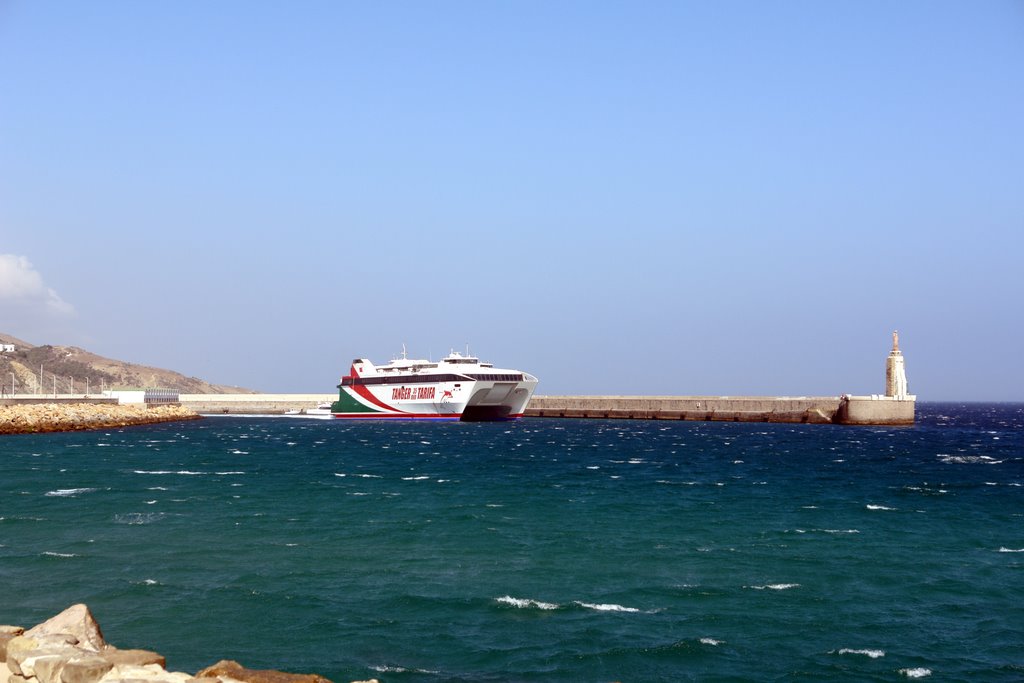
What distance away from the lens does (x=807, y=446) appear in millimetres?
65688

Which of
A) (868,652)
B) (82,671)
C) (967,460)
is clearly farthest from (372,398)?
(82,671)

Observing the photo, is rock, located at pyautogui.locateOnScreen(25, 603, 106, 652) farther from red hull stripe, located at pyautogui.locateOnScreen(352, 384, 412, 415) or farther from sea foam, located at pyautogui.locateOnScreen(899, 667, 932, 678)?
red hull stripe, located at pyautogui.locateOnScreen(352, 384, 412, 415)

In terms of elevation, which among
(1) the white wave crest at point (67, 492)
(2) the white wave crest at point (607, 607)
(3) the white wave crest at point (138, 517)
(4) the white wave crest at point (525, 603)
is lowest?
(2) the white wave crest at point (607, 607)

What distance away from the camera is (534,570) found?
21.8 meters

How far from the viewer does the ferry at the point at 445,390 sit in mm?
100000

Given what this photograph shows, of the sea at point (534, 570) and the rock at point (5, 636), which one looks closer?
the rock at point (5, 636)

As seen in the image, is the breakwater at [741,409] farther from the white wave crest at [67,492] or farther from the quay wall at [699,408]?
the white wave crest at [67,492]

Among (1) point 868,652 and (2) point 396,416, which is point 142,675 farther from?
(2) point 396,416

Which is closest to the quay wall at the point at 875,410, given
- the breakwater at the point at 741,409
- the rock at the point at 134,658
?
the breakwater at the point at 741,409

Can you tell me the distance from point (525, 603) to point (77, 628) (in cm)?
860

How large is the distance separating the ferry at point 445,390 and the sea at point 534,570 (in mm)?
54370

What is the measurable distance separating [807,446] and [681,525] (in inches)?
1597

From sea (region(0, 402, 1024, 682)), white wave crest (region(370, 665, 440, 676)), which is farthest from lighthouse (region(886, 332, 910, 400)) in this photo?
white wave crest (region(370, 665, 440, 676))

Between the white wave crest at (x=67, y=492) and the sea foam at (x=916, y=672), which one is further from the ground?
the white wave crest at (x=67, y=492)
